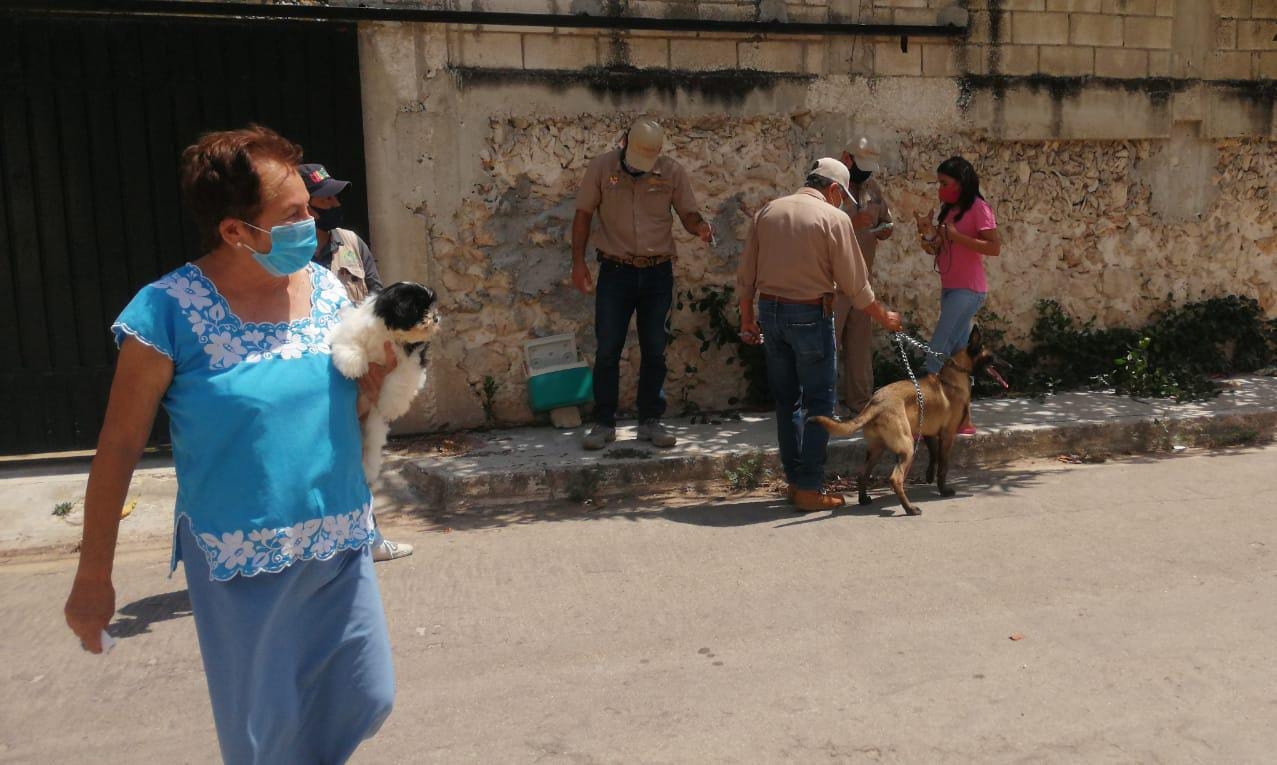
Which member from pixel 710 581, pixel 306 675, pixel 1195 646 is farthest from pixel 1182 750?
pixel 306 675

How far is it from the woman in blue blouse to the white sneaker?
295cm

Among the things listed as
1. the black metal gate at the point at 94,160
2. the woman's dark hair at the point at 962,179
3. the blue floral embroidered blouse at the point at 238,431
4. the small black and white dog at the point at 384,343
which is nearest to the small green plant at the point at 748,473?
the woman's dark hair at the point at 962,179

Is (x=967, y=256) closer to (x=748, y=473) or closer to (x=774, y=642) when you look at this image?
(x=748, y=473)

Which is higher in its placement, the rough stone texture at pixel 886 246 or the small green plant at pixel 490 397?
the rough stone texture at pixel 886 246

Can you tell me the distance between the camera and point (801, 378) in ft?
20.1

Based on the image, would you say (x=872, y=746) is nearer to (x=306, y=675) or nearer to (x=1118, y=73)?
(x=306, y=675)

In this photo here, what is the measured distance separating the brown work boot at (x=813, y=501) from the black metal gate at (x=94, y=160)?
13.1 ft

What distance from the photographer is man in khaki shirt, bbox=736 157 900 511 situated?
5887 mm

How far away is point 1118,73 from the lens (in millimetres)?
9039

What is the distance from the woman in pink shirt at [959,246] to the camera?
7.17 metres

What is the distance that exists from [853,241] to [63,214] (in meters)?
4.79

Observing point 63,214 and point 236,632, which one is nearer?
point 236,632

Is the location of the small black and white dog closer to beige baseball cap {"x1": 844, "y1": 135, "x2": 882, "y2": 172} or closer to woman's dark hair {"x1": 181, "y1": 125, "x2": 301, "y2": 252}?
woman's dark hair {"x1": 181, "y1": 125, "x2": 301, "y2": 252}

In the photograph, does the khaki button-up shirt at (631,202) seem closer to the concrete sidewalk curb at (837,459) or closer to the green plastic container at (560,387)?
the green plastic container at (560,387)
